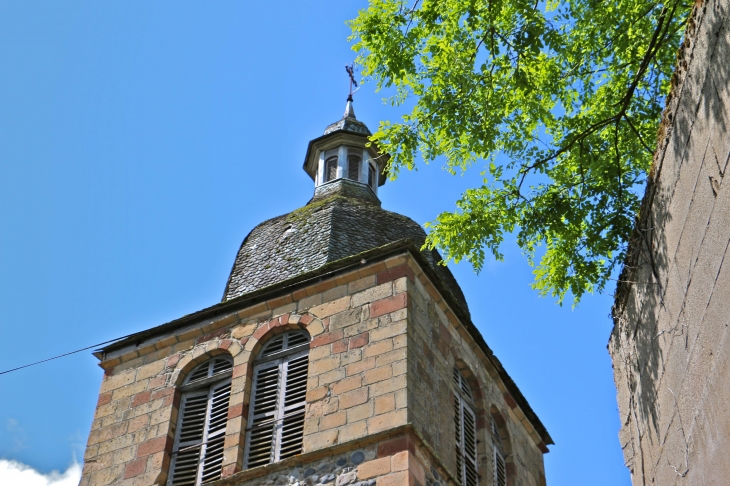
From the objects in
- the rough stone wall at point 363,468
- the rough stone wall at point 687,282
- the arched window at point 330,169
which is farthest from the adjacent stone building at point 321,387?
the rough stone wall at point 687,282

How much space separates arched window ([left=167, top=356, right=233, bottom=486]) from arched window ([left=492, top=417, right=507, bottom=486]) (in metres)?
3.66

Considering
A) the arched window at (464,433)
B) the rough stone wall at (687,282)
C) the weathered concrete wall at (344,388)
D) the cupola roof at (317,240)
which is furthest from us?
the cupola roof at (317,240)

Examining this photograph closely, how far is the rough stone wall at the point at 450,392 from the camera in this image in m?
12.8

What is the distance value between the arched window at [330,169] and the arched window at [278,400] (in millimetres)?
5811

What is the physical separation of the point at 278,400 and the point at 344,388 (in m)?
1.01

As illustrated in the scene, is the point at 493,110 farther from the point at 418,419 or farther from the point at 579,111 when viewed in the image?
the point at 418,419

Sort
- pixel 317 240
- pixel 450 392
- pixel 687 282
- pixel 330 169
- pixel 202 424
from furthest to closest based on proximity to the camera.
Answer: pixel 330 169, pixel 317 240, pixel 202 424, pixel 450 392, pixel 687 282

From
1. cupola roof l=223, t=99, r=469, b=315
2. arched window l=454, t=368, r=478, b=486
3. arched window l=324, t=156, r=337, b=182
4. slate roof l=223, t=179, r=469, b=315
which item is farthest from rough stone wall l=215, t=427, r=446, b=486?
arched window l=324, t=156, r=337, b=182

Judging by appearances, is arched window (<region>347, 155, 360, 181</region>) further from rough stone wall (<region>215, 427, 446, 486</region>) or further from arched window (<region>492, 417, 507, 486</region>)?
rough stone wall (<region>215, 427, 446, 486</region>)

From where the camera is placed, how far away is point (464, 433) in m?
13.8

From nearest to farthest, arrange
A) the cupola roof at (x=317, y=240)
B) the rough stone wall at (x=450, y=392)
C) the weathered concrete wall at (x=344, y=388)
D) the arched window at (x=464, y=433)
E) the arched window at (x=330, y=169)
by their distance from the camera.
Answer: the weathered concrete wall at (x=344, y=388) → the rough stone wall at (x=450, y=392) → the arched window at (x=464, y=433) → the cupola roof at (x=317, y=240) → the arched window at (x=330, y=169)

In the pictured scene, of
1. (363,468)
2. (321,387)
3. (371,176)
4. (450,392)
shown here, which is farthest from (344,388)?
(371,176)

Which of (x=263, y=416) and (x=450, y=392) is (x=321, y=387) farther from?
(x=450, y=392)

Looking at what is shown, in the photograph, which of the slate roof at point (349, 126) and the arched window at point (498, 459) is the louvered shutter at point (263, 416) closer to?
the arched window at point (498, 459)
